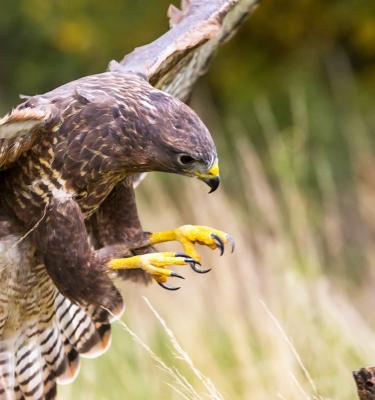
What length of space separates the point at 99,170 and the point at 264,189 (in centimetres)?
286

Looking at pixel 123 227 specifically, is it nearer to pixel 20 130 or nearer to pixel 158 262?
pixel 158 262

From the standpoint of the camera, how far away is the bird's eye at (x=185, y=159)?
4609mm

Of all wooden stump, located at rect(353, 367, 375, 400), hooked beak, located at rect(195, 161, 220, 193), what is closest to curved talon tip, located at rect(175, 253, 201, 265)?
hooked beak, located at rect(195, 161, 220, 193)

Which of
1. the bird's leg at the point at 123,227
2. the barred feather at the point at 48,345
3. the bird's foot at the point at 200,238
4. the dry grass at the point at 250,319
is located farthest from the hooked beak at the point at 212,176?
the barred feather at the point at 48,345

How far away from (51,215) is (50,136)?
12.5 inches

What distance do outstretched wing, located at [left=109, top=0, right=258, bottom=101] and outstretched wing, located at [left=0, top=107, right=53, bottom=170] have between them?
0.64 m

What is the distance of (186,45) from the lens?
5137 millimetres

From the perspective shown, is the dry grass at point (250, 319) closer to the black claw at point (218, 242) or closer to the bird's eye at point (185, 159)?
the black claw at point (218, 242)

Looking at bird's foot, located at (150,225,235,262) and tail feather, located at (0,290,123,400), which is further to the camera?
tail feather, located at (0,290,123,400)

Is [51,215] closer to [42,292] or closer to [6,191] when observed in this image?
[6,191]

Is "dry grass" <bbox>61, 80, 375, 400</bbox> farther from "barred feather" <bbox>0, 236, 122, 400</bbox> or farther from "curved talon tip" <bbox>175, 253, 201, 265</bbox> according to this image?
"curved talon tip" <bbox>175, 253, 201, 265</bbox>

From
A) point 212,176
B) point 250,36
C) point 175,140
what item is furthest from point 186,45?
point 250,36

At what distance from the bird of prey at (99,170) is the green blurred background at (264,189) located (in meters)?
1.25

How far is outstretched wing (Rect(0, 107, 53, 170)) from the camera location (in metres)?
4.43
